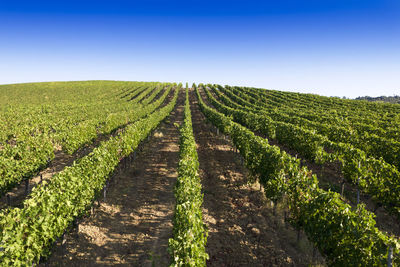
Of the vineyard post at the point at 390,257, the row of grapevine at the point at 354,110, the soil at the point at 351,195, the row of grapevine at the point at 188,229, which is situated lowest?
Answer: the soil at the point at 351,195

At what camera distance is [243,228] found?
10.5m

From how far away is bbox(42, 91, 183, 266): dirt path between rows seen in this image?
860cm

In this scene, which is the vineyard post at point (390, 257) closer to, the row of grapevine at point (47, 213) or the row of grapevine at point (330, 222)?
the row of grapevine at point (330, 222)

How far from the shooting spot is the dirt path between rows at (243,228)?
345 inches

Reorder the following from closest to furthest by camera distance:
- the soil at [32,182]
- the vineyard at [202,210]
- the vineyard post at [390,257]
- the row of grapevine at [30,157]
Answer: the vineyard post at [390,257], the vineyard at [202,210], the row of grapevine at [30,157], the soil at [32,182]

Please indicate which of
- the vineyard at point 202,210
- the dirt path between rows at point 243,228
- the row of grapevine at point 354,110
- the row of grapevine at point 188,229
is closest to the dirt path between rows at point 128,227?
the vineyard at point 202,210

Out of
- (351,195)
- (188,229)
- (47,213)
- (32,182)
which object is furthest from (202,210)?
(32,182)

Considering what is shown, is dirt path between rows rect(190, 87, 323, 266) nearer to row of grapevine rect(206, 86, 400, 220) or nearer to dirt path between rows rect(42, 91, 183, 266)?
dirt path between rows rect(42, 91, 183, 266)

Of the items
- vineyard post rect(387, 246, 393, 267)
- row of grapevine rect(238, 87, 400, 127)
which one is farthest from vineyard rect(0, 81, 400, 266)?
row of grapevine rect(238, 87, 400, 127)

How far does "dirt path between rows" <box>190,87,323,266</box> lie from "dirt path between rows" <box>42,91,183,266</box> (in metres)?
2.55

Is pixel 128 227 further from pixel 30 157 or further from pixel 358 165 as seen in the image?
pixel 358 165

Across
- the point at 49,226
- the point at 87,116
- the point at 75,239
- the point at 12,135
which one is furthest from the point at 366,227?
the point at 87,116

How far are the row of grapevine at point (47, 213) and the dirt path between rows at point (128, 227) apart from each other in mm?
1165

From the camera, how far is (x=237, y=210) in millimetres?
12016
